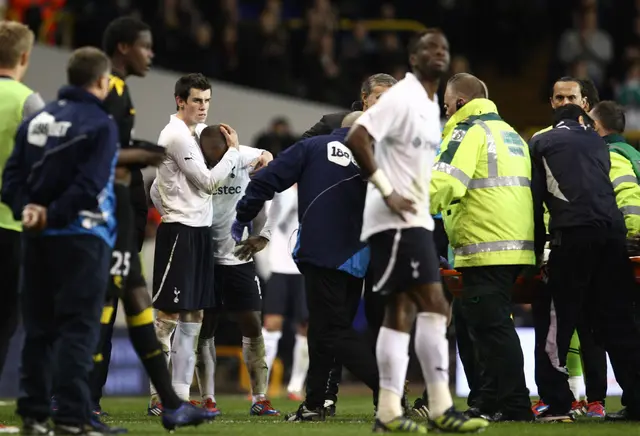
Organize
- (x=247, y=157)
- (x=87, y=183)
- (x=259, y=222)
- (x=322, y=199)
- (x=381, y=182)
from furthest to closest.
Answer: (x=247, y=157), (x=259, y=222), (x=322, y=199), (x=381, y=182), (x=87, y=183)

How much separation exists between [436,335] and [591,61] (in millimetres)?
13293

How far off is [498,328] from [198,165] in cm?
264

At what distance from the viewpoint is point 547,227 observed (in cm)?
955

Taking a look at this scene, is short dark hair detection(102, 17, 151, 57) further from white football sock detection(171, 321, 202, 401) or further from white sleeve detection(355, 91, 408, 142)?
white football sock detection(171, 321, 202, 401)

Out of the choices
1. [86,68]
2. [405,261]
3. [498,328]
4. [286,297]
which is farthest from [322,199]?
[286,297]

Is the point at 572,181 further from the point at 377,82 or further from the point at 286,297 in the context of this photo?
the point at 286,297

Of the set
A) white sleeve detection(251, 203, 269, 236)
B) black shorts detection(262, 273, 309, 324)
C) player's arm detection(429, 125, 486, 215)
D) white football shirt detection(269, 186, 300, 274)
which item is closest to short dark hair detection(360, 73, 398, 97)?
player's arm detection(429, 125, 486, 215)

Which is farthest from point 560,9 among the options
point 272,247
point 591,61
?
point 272,247

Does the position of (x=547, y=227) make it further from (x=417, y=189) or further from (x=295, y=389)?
(x=295, y=389)

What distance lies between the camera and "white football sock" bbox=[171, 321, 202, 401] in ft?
31.0

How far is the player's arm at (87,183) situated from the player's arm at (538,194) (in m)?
3.31

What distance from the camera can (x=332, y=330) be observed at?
8.65 metres

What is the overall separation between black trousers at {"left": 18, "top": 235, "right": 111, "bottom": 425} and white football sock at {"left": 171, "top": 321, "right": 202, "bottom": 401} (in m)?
2.45

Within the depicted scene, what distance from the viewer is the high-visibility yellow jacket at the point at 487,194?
330 inches
